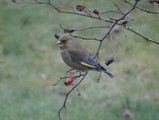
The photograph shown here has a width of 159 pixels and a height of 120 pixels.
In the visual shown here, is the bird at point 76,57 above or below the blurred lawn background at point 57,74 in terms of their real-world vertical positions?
above

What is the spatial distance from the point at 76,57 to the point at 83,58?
52 mm

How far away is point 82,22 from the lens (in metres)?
10.8

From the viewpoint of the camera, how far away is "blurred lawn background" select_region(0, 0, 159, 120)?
687 centimetres

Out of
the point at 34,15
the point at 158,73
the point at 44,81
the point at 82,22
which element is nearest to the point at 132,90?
the point at 158,73

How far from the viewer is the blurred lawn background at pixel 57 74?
22.5 feet

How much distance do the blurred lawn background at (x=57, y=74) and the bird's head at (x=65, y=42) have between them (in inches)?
91.6

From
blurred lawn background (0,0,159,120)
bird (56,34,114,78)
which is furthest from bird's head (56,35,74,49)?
blurred lawn background (0,0,159,120)

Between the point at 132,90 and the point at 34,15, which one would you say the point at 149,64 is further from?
the point at 34,15

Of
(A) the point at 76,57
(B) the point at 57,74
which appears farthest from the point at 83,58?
(B) the point at 57,74

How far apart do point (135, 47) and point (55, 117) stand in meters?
3.22

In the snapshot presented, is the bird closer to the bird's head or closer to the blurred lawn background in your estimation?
the bird's head

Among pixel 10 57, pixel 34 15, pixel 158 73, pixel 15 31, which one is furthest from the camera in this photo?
pixel 34 15

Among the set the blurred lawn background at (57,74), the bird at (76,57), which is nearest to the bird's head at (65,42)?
the bird at (76,57)

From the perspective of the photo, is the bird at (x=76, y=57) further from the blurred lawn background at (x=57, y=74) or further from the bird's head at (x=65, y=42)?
the blurred lawn background at (x=57, y=74)
